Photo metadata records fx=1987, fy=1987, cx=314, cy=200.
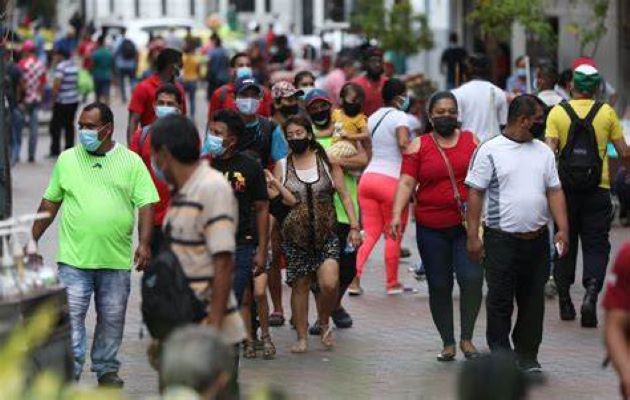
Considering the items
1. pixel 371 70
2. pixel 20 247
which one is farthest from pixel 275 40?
pixel 20 247

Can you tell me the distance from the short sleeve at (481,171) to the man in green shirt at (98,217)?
A: 6.28ft

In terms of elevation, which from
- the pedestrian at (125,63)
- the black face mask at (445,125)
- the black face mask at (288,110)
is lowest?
the pedestrian at (125,63)

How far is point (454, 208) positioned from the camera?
1241 centimetres

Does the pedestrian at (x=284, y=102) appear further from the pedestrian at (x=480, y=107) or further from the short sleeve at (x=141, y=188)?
the short sleeve at (x=141, y=188)

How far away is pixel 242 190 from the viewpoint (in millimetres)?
11531

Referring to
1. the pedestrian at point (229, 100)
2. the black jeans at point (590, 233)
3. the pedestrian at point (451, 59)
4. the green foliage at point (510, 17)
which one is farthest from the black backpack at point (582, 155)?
the pedestrian at point (451, 59)

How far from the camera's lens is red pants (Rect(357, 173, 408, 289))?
1545 cm

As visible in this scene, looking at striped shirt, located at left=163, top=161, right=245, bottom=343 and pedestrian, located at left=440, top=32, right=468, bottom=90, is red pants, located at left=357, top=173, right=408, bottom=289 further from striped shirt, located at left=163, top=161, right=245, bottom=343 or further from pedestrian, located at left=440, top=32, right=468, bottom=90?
pedestrian, located at left=440, top=32, right=468, bottom=90

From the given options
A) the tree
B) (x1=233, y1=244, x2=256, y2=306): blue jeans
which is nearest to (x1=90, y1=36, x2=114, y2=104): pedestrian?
the tree

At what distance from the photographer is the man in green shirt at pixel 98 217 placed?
1103 centimetres

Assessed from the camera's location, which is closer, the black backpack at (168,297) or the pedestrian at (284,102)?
the black backpack at (168,297)

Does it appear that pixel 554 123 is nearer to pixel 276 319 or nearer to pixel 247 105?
pixel 247 105

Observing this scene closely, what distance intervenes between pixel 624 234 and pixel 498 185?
810 cm

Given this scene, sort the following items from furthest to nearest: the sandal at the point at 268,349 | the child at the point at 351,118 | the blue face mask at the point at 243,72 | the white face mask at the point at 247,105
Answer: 1. the blue face mask at the point at 243,72
2. the child at the point at 351,118
3. the white face mask at the point at 247,105
4. the sandal at the point at 268,349
